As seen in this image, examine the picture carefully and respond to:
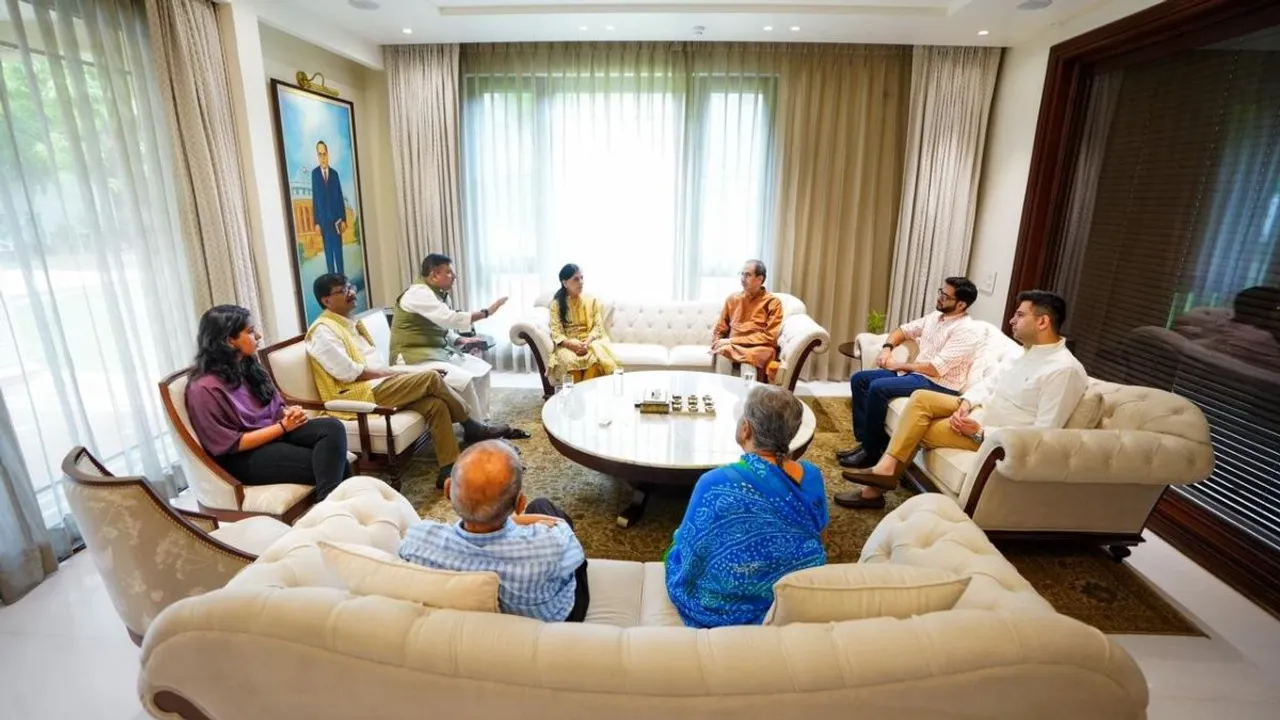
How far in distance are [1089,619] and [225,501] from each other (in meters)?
3.38

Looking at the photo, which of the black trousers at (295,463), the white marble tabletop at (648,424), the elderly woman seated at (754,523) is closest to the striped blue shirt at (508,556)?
the elderly woman seated at (754,523)

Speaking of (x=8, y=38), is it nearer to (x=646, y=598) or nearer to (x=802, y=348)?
(x=646, y=598)

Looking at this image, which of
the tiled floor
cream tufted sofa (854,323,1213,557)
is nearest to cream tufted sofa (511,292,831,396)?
cream tufted sofa (854,323,1213,557)

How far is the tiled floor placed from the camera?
70.7 inches

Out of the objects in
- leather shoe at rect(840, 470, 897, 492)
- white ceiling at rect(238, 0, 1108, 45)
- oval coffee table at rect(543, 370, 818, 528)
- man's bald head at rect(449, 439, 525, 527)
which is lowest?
leather shoe at rect(840, 470, 897, 492)

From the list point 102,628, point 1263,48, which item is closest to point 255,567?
point 102,628

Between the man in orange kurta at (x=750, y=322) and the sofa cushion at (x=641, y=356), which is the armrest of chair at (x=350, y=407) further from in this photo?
the man in orange kurta at (x=750, y=322)

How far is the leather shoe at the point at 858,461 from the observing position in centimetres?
341

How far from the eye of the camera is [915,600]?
45.9 inches

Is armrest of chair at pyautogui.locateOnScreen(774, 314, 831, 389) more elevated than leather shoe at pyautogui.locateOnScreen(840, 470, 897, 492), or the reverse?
armrest of chair at pyautogui.locateOnScreen(774, 314, 831, 389)

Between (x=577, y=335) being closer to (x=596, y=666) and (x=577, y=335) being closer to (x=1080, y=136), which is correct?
(x=596, y=666)

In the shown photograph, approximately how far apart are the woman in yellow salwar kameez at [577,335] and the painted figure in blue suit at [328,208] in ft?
5.68

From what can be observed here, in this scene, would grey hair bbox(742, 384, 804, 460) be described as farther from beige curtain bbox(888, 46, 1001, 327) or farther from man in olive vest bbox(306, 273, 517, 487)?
beige curtain bbox(888, 46, 1001, 327)

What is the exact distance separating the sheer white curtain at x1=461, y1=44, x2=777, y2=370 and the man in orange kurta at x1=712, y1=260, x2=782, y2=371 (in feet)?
2.33
